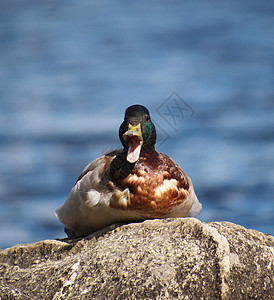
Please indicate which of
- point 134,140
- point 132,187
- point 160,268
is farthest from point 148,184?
point 160,268

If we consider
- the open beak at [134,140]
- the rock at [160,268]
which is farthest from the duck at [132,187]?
the rock at [160,268]

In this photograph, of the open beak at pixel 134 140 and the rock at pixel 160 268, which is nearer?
the rock at pixel 160 268

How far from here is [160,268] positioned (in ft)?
15.3

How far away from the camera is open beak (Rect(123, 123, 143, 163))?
567cm

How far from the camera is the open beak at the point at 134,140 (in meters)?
5.67

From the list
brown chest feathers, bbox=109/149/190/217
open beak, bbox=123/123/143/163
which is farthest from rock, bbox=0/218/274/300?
open beak, bbox=123/123/143/163

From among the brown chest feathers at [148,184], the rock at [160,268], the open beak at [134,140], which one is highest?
the open beak at [134,140]

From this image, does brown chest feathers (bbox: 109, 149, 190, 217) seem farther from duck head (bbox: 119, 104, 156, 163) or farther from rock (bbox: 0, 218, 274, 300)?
rock (bbox: 0, 218, 274, 300)

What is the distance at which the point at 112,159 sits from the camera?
598cm

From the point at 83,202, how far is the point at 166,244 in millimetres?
1188

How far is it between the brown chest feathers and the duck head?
10 cm

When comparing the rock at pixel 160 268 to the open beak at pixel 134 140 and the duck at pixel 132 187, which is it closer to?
the duck at pixel 132 187

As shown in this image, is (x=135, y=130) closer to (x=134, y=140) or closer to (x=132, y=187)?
(x=134, y=140)

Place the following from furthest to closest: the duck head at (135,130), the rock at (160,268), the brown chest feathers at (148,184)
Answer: the duck head at (135,130) < the brown chest feathers at (148,184) < the rock at (160,268)
